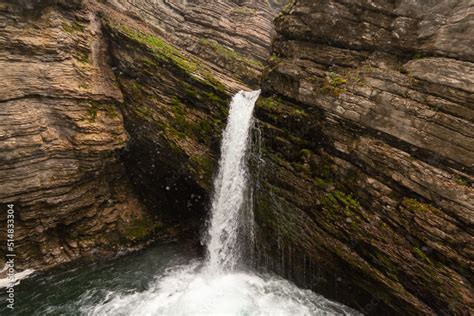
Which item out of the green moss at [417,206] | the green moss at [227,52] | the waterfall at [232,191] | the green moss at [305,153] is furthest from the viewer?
the green moss at [227,52]

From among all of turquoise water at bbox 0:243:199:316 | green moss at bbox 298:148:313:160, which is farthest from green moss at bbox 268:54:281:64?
turquoise water at bbox 0:243:199:316

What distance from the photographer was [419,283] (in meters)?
10.3

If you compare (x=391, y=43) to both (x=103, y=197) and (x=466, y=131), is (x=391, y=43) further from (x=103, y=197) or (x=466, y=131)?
(x=103, y=197)

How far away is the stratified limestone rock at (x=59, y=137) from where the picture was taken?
14.2m

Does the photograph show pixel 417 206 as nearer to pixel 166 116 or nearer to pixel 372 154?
pixel 372 154

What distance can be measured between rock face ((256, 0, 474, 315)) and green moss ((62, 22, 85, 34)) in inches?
411

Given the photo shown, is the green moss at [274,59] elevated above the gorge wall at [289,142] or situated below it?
above

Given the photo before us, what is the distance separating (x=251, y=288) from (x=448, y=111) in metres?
10.0

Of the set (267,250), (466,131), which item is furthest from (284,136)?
(466,131)

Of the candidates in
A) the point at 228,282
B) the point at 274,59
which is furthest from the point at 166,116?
the point at 228,282

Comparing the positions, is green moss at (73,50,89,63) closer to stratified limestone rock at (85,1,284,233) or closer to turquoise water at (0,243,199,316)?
stratified limestone rock at (85,1,284,233)

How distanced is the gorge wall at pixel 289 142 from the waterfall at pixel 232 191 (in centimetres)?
71

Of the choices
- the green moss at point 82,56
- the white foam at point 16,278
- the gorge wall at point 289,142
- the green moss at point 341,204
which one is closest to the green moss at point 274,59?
the gorge wall at point 289,142

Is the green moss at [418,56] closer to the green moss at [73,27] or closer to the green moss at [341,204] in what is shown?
the green moss at [341,204]
